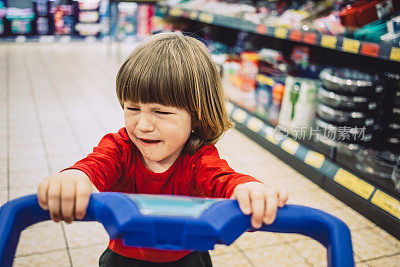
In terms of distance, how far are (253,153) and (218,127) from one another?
1824 millimetres

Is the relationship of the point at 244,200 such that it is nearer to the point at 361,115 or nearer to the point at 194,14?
the point at 361,115

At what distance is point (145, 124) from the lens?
81cm

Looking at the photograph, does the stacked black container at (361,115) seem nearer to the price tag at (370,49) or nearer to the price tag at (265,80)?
the price tag at (370,49)

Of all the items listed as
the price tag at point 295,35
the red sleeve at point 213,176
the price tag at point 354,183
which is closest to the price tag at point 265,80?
the price tag at point 295,35

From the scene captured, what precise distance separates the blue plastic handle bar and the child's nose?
236mm

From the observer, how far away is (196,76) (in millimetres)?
853

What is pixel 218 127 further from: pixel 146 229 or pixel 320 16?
pixel 320 16

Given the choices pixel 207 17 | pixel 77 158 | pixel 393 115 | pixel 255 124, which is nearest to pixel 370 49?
pixel 393 115

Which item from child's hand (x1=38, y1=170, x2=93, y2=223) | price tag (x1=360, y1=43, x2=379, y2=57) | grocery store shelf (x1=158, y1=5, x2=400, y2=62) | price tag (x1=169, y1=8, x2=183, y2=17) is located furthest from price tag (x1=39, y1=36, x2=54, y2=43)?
child's hand (x1=38, y1=170, x2=93, y2=223)

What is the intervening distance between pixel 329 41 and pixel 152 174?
155 centimetres

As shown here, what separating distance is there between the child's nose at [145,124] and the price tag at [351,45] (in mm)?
1416

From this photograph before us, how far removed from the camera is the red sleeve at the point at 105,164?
76 centimetres

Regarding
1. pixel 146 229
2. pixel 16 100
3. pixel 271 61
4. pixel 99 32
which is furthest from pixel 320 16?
pixel 99 32

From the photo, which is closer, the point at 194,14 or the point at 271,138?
the point at 271,138
